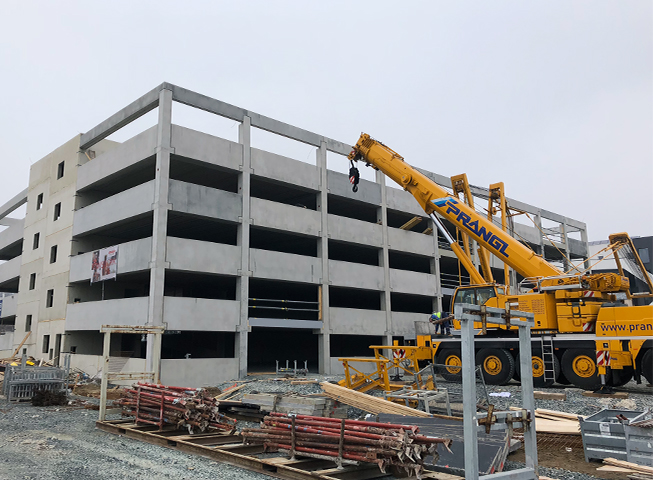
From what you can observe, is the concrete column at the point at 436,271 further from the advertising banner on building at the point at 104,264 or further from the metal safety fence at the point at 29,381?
the metal safety fence at the point at 29,381

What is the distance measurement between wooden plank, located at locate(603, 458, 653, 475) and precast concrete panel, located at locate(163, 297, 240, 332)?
16.6m

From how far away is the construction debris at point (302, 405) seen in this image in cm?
1168

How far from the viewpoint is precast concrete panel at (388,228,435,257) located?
30.1m

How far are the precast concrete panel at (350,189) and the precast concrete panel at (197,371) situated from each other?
10.5m

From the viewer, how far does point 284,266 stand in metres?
24.7

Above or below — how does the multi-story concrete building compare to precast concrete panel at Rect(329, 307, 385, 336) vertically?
above

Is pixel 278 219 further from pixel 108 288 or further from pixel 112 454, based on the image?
pixel 112 454

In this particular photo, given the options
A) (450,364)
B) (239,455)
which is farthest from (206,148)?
(239,455)

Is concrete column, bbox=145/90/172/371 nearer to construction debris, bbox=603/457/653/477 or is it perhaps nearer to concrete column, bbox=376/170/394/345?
concrete column, bbox=376/170/394/345

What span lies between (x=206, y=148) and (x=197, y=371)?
962 cm

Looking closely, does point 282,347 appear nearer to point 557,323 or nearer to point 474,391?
point 557,323

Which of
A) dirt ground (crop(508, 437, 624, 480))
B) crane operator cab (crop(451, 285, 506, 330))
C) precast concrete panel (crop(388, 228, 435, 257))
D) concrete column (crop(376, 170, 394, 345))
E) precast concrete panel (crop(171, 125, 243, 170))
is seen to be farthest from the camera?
precast concrete panel (crop(388, 228, 435, 257))

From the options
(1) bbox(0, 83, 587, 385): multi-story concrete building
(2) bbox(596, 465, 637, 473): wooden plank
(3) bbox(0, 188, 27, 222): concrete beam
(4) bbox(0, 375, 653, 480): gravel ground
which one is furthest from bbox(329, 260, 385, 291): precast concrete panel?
(3) bbox(0, 188, 27, 222): concrete beam

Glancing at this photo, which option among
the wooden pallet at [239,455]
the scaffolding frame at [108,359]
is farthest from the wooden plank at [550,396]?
the scaffolding frame at [108,359]
